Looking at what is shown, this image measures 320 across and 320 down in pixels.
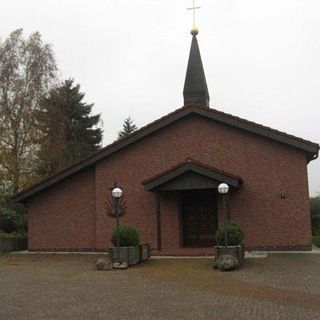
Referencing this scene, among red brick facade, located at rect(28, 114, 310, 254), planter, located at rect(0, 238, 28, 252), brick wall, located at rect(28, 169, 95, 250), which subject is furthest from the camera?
planter, located at rect(0, 238, 28, 252)

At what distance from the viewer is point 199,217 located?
961 inches

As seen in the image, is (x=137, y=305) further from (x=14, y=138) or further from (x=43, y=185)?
(x=14, y=138)

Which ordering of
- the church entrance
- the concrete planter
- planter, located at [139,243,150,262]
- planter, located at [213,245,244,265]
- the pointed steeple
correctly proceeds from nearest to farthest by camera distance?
planter, located at [213,245,244,265] → the concrete planter → planter, located at [139,243,150,262] → the church entrance → the pointed steeple

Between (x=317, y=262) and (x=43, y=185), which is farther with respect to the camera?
(x=43, y=185)

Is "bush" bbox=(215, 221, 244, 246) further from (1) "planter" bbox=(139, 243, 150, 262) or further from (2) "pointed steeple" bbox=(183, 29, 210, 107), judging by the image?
(2) "pointed steeple" bbox=(183, 29, 210, 107)

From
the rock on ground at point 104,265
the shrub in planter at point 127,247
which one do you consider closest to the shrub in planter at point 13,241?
the shrub in planter at point 127,247

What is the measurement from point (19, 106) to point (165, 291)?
79.7 ft

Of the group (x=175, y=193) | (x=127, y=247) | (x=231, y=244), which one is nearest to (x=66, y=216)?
(x=175, y=193)

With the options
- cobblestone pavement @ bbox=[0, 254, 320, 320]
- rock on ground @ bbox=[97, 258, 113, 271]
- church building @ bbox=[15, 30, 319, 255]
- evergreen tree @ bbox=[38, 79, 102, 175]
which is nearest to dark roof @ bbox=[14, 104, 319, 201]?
church building @ bbox=[15, 30, 319, 255]

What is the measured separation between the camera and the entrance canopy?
2205 cm

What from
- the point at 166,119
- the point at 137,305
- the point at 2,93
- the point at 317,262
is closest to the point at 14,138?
the point at 2,93

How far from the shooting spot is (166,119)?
24.5 meters

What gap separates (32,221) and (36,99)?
11457 mm

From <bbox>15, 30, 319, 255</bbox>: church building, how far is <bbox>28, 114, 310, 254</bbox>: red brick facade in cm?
4
